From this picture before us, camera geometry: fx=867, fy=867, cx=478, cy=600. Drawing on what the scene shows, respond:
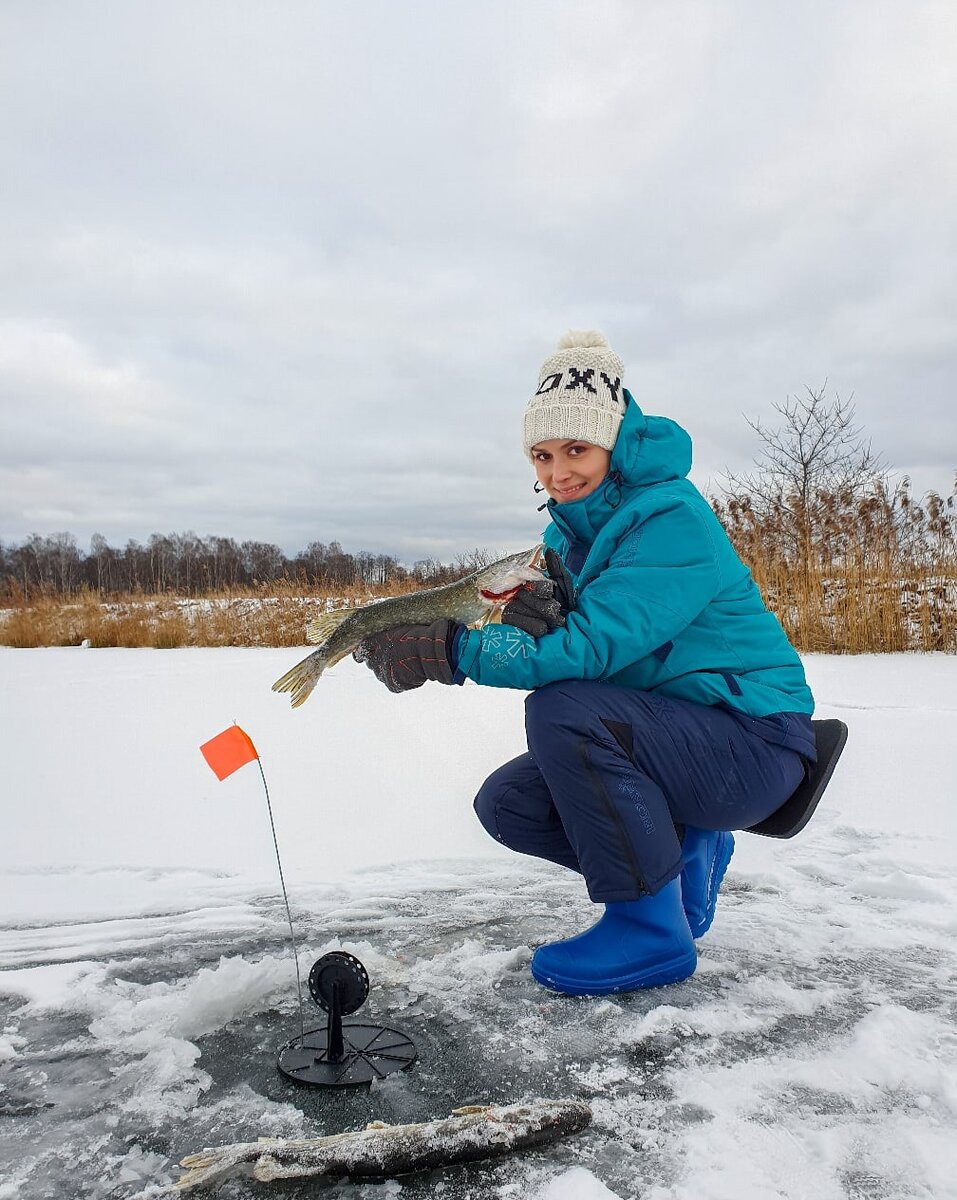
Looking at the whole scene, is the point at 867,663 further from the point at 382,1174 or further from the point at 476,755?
the point at 382,1174

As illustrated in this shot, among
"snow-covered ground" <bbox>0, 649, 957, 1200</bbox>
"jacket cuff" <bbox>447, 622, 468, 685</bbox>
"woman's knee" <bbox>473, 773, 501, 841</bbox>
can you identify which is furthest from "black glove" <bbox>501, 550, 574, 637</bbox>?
"snow-covered ground" <bbox>0, 649, 957, 1200</bbox>

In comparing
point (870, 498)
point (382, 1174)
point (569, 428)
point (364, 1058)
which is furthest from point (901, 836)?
point (870, 498)

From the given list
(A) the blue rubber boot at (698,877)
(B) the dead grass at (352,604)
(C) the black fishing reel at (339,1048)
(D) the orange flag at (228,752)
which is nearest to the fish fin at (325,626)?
(D) the orange flag at (228,752)

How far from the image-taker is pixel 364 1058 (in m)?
1.90

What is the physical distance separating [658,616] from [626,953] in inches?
34.9

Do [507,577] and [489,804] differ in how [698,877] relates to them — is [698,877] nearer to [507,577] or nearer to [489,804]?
[489,804]

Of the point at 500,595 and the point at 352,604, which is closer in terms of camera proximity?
the point at 500,595

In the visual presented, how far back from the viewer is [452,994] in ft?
7.33

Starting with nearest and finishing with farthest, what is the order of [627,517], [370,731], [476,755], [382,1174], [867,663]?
[382,1174], [627,517], [476,755], [370,731], [867,663]

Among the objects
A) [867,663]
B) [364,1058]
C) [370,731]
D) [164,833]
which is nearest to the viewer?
[364,1058]

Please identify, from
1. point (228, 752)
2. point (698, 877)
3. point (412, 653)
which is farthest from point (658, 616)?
point (228, 752)

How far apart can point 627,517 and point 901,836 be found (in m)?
2.10

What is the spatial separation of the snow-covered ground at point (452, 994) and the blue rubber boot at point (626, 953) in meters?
0.06

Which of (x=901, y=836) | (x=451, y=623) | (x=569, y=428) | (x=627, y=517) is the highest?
(x=569, y=428)
